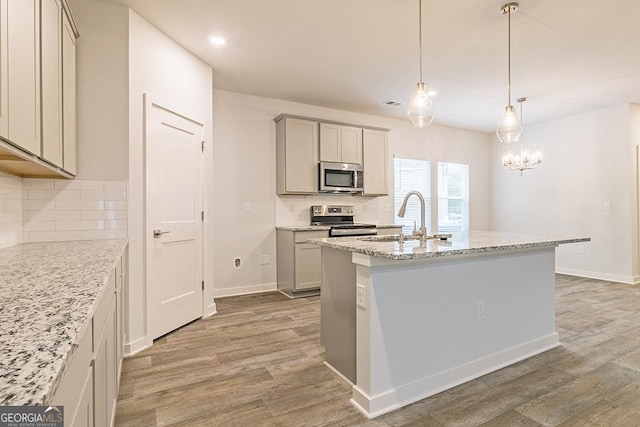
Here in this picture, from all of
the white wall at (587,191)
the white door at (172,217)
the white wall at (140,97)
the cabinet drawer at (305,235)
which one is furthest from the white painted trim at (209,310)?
the white wall at (587,191)

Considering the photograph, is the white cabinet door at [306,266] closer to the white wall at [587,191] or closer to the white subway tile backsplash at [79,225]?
the white subway tile backsplash at [79,225]

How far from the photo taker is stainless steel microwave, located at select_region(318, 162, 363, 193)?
15.1 ft

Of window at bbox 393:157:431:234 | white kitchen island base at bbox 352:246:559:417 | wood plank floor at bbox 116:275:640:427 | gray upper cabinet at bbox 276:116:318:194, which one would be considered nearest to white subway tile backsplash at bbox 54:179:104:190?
wood plank floor at bbox 116:275:640:427

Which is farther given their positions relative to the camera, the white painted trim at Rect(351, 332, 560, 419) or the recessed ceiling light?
the recessed ceiling light

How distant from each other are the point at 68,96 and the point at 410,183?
16.3ft

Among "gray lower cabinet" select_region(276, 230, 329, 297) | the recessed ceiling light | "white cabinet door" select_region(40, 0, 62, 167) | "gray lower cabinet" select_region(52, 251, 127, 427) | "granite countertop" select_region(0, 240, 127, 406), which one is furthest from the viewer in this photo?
"gray lower cabinet" select_region(276, 230, 329, 297)

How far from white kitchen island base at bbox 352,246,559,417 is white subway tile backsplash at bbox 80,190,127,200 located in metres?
1.91

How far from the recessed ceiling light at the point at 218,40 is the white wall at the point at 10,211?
1914mm

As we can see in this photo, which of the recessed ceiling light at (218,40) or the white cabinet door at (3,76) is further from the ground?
the recessed ceiling light at (218,40)

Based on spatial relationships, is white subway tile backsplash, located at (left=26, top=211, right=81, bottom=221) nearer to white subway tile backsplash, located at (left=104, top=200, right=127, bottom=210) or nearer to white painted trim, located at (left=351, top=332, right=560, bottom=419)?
white subway tile backsplash, located at (left=104, top=200, right=127, bottom=210)

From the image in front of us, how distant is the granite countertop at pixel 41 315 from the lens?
49cm

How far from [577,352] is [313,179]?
3.30 meters

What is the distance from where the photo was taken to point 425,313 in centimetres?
202

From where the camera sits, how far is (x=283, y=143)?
174 inches
